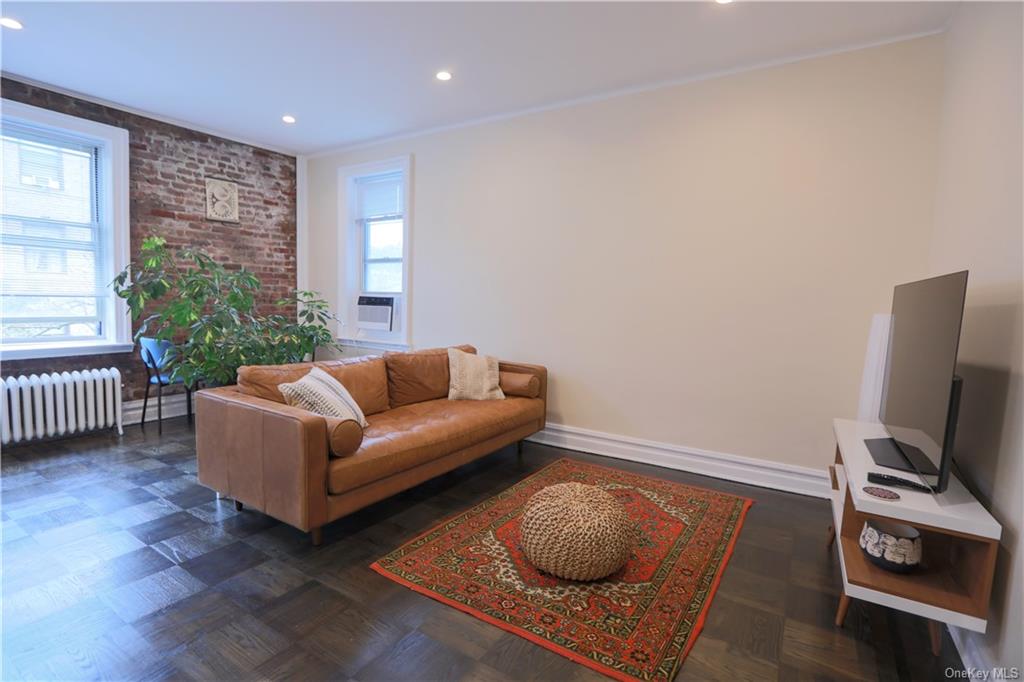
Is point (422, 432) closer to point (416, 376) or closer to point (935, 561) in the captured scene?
point (416, 376)

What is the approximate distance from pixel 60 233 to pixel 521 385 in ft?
13.5

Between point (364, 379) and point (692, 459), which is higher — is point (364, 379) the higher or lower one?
the higher one

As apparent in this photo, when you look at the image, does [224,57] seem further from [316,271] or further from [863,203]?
[863,203]

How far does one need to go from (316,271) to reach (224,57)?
9.21 ft

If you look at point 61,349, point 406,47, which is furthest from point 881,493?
point 61,349

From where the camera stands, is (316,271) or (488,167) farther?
(316,271)

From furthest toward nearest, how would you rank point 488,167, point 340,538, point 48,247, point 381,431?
1. point 488,167
2. point 48,247
3. point 381,431
4. point 340,538

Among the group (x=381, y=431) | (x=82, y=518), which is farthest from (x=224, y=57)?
(x=82, y=518)

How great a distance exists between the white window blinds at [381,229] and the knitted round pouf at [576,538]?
362 centimetres

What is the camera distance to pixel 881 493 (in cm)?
179

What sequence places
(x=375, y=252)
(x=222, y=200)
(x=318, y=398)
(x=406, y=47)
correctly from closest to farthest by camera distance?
(x=318, y=398) < (x=406, y=47) < (x=222, y=200) < (x=375, y=252)

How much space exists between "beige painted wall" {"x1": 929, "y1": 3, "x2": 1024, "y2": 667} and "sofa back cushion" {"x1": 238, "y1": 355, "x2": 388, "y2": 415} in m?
3.15

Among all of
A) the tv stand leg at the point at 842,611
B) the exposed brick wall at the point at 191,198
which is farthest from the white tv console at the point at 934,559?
the exposed brick wall at the point at 191,198

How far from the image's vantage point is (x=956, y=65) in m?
2.63
